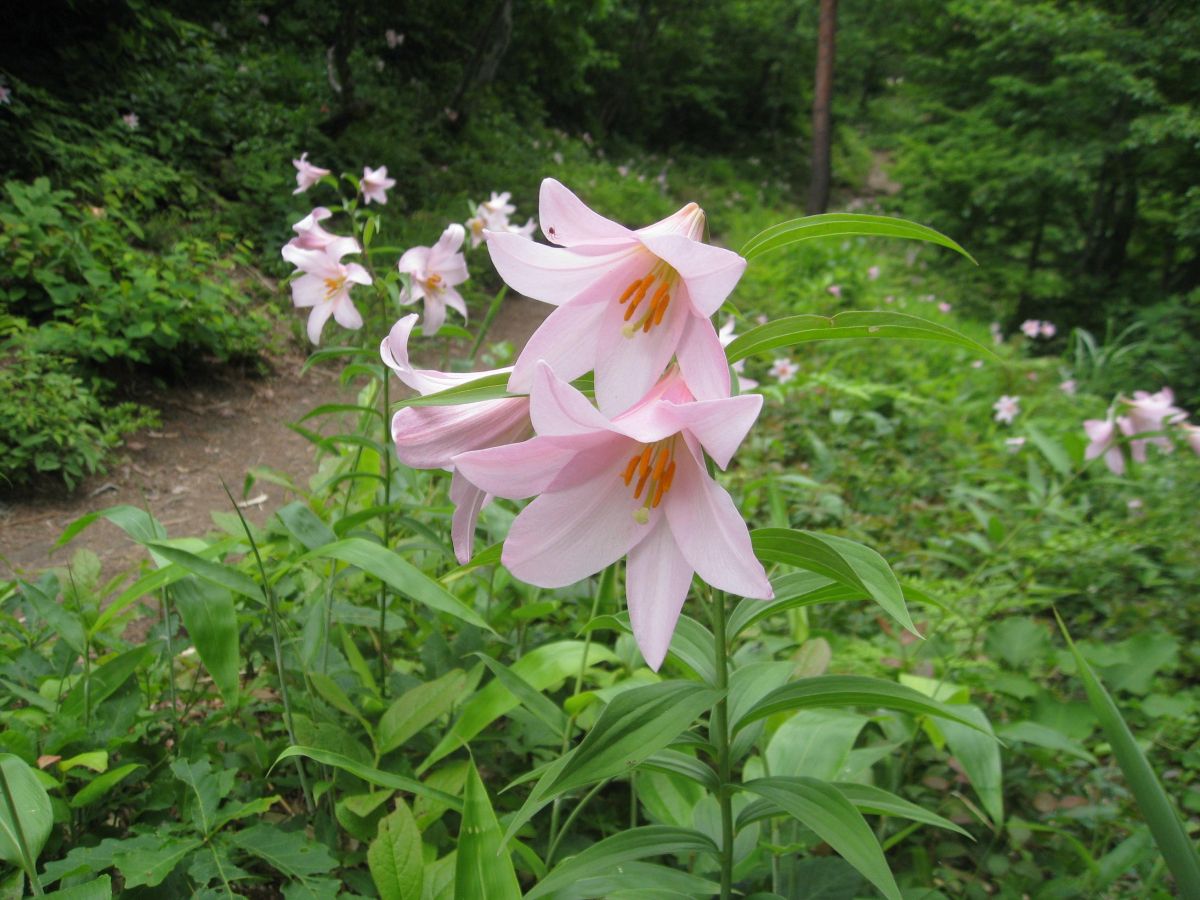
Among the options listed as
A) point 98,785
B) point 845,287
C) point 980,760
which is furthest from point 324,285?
point 845,287

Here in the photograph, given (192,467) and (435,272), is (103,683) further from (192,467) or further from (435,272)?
(192,467)

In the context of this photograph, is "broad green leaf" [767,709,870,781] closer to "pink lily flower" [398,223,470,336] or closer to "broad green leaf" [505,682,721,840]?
"broad green leaf" [505,682,721,840]

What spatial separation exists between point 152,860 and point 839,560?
88cm

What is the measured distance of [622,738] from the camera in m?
0.68

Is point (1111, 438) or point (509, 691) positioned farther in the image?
point (1111, 438)

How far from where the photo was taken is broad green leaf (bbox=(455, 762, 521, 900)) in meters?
0.79

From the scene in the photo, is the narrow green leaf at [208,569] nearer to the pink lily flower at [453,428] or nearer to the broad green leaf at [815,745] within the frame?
the pink lily flower at [453,428]

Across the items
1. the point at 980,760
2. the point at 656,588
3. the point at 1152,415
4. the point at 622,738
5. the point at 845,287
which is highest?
the point at 656,588

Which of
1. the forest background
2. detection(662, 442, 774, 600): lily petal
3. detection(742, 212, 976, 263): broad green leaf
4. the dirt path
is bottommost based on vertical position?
the dirt path

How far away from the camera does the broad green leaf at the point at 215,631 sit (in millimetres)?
1047

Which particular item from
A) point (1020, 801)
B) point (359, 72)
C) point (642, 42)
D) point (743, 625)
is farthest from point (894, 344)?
point (642, 42)

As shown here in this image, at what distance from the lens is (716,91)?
15438 millimetres

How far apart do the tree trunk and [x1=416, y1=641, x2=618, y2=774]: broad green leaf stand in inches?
371

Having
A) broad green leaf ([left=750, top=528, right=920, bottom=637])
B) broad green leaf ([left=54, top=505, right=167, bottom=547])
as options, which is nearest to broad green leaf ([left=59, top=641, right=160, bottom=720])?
broad green leaf ([left=54, top=505, right=167, bottom=547])
